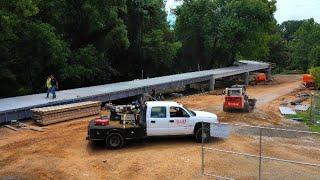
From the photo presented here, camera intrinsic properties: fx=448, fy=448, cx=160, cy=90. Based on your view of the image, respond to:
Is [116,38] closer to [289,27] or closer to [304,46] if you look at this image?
[304,46]

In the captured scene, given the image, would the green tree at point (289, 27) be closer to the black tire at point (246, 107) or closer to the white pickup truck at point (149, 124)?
the black tire at point (246, 107)

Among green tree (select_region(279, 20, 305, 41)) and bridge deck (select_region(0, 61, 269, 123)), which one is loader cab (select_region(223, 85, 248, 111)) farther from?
green tree (select_region(279, 20, 305, 41))

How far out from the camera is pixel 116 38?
41.0m

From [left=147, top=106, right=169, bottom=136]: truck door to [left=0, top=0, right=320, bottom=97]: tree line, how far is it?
48.0ft

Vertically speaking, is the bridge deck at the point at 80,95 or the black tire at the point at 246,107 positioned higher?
the bridge deck at the point at 80,95

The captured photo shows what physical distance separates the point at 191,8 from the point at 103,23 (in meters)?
15.0

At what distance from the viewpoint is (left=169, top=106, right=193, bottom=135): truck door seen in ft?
64.7

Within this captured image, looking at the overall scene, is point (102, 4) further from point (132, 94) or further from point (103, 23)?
point (132, 94)

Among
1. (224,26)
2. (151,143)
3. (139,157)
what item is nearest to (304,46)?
(224,26)

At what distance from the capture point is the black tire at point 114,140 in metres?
19.1

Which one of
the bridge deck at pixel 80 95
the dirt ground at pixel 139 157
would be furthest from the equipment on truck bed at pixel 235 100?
the dirt ground at pixel 139 157

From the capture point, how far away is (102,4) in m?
39.1

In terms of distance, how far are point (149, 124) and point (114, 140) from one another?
1658 mm

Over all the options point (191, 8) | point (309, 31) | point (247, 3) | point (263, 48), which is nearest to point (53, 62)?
point (191, 8)
